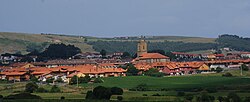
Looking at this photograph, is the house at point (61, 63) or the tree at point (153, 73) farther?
the house at point (61, 63)

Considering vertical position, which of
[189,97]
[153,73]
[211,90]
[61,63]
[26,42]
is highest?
[26,42]

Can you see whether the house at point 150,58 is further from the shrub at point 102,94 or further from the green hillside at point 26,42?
the shrub at point 102,94

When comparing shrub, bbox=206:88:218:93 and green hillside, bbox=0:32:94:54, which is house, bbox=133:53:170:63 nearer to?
green hillside, bbox=0:32:94:54

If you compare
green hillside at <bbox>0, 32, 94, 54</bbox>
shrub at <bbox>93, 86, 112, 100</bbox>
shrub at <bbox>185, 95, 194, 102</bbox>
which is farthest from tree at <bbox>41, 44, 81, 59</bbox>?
shrub at <bbox>185, 95, 194, 102</bbox>

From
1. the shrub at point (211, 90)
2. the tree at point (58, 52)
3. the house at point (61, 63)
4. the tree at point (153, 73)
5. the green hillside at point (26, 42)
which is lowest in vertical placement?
the shrub at point (211, 90)

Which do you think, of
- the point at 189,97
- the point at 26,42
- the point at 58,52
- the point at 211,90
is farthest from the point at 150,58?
the point at 26,42

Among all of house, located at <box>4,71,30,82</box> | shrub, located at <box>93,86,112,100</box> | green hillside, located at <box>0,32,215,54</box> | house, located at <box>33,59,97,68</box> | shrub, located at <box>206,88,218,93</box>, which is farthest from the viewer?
green hillside, located at <box>0,32,215,54</box>

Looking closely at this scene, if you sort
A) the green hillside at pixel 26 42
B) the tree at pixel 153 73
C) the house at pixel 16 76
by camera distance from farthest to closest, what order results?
the green hillside at pixel 26 42
the house at pixel 16 76
the tree at pixel 153 73

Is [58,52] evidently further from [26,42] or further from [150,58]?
[26,42]

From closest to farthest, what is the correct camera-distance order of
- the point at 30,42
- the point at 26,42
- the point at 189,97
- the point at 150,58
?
1. the point at 189,97
2. the point at 150,58
3. the point at 26,42
4. the point at 30,42

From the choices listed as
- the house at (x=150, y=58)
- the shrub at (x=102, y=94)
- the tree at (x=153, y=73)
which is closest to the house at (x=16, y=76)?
the tree at (x=153, y=73)

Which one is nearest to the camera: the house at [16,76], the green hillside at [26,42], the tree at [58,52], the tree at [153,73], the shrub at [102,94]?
the shrub at [102,94]

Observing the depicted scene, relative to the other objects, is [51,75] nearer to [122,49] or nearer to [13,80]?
[13,80]

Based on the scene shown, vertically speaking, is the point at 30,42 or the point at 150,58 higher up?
the point at 30,42
